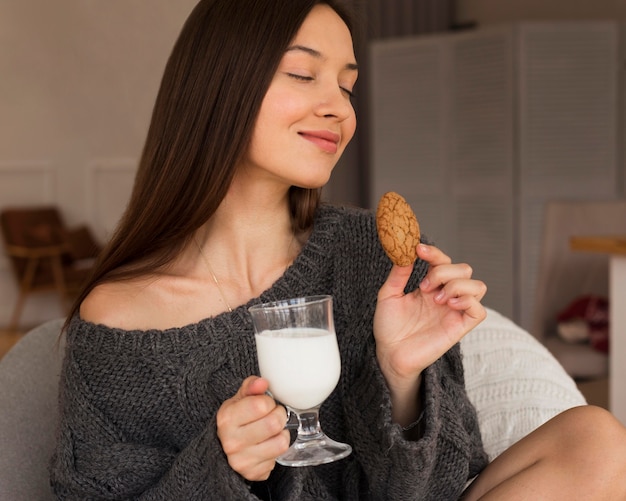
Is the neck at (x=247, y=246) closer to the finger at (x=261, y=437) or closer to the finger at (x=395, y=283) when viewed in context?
the finger at (x=395, y=283)

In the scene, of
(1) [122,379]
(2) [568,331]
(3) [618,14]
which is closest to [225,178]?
(1) [122,379]

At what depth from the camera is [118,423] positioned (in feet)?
5.12

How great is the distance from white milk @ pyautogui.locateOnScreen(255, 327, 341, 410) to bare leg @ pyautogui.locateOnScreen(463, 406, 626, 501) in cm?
38

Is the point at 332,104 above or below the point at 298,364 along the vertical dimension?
above

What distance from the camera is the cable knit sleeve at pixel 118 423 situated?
1509 mm

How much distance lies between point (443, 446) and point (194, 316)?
18.9 inches

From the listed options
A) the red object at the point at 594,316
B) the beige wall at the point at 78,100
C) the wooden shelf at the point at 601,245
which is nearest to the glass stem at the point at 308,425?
the wooden shelf at the point at 601,245

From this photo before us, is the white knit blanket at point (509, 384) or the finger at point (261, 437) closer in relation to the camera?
the finger at point (261, 437)

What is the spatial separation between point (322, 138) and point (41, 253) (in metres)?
5.55

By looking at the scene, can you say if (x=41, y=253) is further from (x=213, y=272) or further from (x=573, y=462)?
(x=573, y=462)

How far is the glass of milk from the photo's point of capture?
1181 millimetres

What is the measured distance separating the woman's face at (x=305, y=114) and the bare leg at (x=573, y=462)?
1.75 ft

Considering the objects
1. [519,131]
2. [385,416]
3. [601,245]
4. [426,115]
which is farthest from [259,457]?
[426,115]

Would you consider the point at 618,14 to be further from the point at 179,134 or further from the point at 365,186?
the point at 179,134
